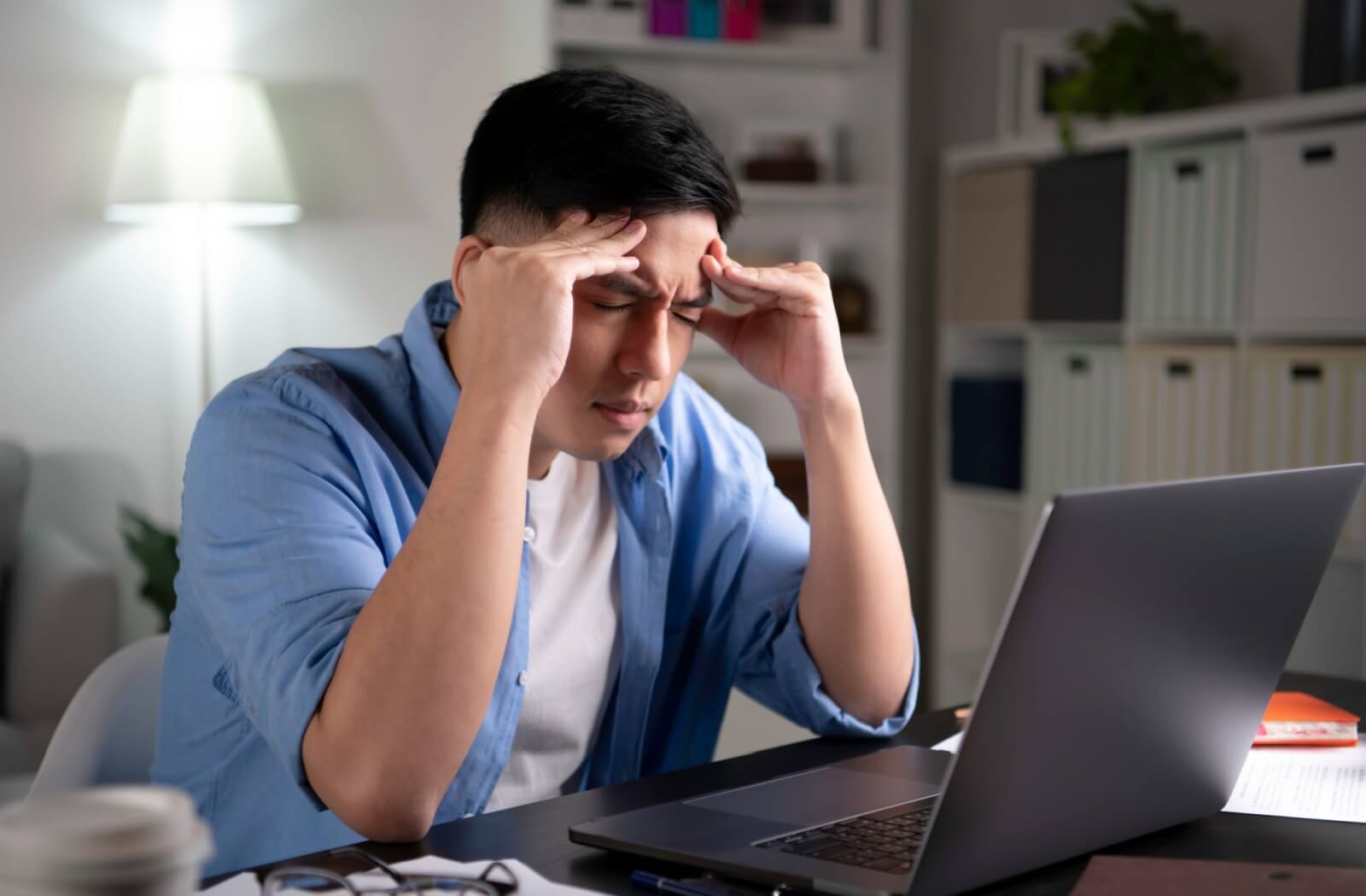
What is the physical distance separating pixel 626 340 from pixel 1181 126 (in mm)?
1990

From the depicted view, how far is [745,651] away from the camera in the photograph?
1.43 meters

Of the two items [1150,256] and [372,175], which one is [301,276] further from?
[1150,256]

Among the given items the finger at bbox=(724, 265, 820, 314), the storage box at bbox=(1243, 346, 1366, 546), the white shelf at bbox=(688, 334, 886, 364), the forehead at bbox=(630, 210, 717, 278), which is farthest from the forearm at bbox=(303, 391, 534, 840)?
the white shelf at bbox=(688, 334, 886, 364)

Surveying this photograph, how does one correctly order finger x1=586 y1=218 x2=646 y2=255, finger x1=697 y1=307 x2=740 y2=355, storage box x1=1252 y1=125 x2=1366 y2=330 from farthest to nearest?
storage box x1=1252 y1=125 x2=1366 y2=330 → finger x1=697 y1=307 x2=740 y2=355 → finger x1=586 y1=218 x2=646 y2=255

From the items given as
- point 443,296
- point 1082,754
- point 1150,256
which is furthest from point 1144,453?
point 1082,754

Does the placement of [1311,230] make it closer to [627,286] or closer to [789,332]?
[789,332]

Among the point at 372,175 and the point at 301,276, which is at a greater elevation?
the point at 372,175

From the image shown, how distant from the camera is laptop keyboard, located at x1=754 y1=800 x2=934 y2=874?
0.83m

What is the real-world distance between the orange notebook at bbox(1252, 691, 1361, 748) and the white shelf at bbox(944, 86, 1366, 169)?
1568mm

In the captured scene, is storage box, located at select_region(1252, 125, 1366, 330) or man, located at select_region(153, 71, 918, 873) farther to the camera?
storage box, located at select_region(1252, 125, 1366, 330)

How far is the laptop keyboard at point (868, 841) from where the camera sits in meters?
0.83

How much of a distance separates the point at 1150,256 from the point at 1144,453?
41cm

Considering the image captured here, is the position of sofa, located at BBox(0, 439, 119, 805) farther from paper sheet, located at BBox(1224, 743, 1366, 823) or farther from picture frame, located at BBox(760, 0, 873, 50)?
paper sheet, located at BBox(1224, 743, 1366, 823)

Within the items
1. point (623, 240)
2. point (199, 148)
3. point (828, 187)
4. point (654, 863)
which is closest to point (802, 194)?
point (828, 187)
